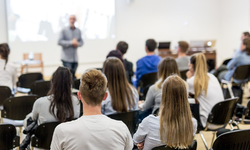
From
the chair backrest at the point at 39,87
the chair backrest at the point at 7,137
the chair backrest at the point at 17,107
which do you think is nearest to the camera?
the chair backrest at the point at 7,137

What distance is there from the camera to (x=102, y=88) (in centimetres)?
155

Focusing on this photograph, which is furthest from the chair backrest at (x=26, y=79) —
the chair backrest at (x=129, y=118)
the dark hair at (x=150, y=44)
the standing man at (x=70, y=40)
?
the chair backrest at (x=129, y=118)

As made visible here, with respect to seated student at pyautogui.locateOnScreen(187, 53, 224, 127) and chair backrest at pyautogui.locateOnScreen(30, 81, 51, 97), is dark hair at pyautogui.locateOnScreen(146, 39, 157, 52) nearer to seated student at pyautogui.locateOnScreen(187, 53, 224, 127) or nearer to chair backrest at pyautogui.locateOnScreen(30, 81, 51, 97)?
seated student at pyautogui.locateOnScreen(187, 53, 224, 127)

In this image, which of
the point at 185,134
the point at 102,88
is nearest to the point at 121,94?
the point at 185,134

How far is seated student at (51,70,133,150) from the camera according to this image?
1.45 meters

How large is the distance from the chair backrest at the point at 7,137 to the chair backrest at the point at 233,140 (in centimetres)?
158

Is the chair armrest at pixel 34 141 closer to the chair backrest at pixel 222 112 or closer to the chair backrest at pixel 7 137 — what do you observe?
the chair backrest at pixel 7 137

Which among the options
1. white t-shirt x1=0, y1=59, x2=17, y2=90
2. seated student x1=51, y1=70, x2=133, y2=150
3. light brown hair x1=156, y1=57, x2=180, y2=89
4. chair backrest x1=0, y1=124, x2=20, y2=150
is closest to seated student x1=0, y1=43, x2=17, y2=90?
white t-shirt x1=0, y1=59, x2=17, y2=90

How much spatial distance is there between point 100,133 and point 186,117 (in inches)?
31.8

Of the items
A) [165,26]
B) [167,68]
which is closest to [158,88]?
[167,68]

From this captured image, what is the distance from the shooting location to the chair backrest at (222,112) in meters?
3.10

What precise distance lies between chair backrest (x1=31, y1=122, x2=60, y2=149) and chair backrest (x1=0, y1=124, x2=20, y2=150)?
0.50 feet

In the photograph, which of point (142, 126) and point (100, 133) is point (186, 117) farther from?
point (100, 133)

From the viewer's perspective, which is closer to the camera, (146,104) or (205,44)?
(146,104)
